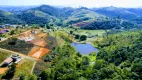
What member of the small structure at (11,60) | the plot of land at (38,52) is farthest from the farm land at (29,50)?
the small structure at (11,60)

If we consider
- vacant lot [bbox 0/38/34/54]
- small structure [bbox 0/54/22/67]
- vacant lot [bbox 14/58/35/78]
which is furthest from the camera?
vacant lot [bbox 0/38/34/54]

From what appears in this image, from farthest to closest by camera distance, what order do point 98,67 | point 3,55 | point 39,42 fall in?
1. point 39,42
2. point 3,55
3. point 98,67

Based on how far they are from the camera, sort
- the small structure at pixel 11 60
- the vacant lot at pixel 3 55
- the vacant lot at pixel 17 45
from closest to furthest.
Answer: the small structure at pixel 11 60 < the vacant lot at pixel 3 55 < the vacant lot at pixel 17 45

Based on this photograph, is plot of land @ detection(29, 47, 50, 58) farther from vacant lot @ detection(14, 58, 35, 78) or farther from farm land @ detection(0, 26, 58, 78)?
vacant lot @ detection(14, 58, 35, 78)

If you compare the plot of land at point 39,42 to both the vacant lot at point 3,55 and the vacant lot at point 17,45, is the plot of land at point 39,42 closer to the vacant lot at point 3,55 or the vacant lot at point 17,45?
the vacant lot at point 17,45

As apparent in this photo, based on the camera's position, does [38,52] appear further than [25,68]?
Yes

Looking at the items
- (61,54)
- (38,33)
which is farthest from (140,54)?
(38,33)

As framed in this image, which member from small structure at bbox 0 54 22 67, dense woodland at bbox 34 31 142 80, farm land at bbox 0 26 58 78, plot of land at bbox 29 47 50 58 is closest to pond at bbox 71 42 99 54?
farm land at bbox 0 26 58 78

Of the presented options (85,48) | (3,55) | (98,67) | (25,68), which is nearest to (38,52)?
(3,55)

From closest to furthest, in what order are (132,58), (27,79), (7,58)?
(27,79) < (7,58) < (132,58)

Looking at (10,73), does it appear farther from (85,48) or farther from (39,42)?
(85,48)

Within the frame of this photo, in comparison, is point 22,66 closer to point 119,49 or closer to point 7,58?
point 7,58
